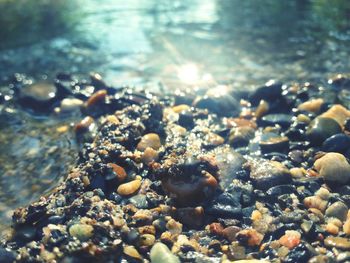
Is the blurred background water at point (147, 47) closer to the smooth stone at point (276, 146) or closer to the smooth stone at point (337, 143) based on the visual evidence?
the smooth stone at point (276, 146)

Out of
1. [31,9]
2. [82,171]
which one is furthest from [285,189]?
[31,9]

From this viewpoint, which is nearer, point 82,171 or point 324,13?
point 82,171

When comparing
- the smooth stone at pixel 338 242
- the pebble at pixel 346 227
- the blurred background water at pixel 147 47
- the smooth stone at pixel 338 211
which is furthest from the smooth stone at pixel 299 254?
the blurred background water at pixel 147 47

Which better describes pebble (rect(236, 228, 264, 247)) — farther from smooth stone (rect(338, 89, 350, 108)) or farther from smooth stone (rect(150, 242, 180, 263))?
smooth stone (rect(338, 89, 350, 108))

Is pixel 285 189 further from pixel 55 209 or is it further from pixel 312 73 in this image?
pixel 312 73

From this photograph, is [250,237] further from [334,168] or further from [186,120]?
[186,120]

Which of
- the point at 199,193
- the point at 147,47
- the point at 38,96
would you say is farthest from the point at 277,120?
the point at 147,47

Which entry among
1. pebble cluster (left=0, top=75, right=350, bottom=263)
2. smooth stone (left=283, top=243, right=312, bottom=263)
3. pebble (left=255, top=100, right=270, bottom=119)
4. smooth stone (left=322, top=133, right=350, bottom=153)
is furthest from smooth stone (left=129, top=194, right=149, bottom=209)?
pebble (left=255, top=100, right=270, bottom=119)
